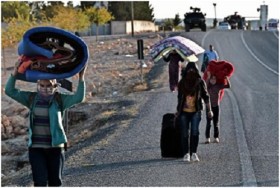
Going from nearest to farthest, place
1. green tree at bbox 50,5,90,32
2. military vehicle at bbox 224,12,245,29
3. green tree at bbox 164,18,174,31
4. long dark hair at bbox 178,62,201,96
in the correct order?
long dark hair at bbox 178,62,201,96, green tree at bbox 50,5,90,32, military vehicle at bbox 224,12,245,29, green tree at bbox 164,18,174,31

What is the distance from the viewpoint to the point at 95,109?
72.6 ft

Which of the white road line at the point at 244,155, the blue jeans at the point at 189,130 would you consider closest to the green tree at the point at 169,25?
the white road line at the point at 244,155

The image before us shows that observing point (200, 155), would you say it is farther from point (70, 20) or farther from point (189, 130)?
Answer: point (70, 20)

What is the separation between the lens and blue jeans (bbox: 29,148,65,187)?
7270 mm

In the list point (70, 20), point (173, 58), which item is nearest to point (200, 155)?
point (173, 58)

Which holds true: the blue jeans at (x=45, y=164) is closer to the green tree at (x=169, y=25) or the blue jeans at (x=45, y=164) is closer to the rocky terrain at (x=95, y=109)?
the rocky terrain at (x=95, y=109)

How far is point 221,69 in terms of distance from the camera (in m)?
12.5

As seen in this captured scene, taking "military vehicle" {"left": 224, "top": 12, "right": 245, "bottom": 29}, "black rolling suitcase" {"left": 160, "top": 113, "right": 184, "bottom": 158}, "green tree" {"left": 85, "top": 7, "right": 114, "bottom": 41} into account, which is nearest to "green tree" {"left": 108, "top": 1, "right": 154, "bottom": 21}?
"green tree" {"left": 85, "top": 7, "right": 114, "bottom": 41}

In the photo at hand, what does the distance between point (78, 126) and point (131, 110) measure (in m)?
1.75

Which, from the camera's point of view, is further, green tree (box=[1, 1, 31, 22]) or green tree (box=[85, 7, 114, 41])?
green tree (box=[85, 7, 114, 41])

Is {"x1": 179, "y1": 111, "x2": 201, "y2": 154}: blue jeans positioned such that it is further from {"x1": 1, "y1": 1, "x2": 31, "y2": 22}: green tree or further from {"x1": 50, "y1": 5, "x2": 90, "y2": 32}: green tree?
{"x1": 1, "y1": 1, "x2": 31, "y2": 22}: green tree

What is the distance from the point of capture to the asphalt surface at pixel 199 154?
9805mm

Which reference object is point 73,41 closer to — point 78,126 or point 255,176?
point 255,176

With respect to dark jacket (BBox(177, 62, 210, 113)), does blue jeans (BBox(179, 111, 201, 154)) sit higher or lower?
lower
